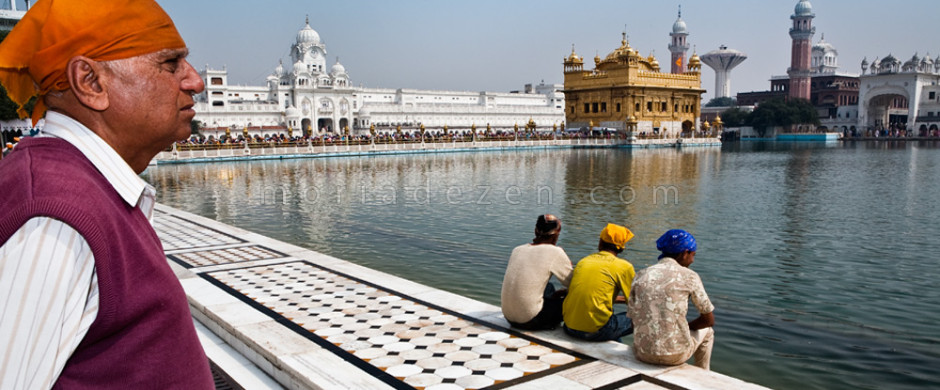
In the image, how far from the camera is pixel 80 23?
1.16m

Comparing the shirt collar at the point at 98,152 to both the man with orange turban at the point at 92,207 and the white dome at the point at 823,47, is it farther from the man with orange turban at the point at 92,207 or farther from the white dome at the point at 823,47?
the white dome at the point at 823,47

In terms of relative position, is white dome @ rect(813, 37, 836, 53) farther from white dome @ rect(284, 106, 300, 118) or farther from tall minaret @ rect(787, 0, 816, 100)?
white dome @ rect(284, 106, 300, 118)

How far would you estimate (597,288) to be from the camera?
4.44 metres

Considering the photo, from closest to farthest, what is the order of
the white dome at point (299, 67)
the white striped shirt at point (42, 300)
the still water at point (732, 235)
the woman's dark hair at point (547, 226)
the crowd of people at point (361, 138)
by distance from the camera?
1. the white striped shirt at point (42, 300)
2. the woman's dark hair at point (547, 226)
3. the still water at point (732, 235)
4. the crowd of people at point (361, 138)
5. the white dome at point (299, 67)

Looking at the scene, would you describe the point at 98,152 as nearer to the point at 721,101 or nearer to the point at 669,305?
the point at 669,305

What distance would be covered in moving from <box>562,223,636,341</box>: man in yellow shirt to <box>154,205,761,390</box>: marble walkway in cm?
12

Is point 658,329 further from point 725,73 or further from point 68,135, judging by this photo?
point 725,73

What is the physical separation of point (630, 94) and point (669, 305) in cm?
5114

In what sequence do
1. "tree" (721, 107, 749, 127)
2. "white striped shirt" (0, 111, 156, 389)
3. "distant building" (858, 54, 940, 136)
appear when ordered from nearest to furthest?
1. "white striped shirt" (0, 111, 156, 389)
2. "distant building" (858, 54, 940, 136)
3. "tree" (721, 107, 749, 127)

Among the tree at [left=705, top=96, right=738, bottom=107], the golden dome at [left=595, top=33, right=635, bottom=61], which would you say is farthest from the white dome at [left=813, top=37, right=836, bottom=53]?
the golden dome at [left=595, top=33, right=635, bottom=61]

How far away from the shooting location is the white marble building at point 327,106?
67500mm

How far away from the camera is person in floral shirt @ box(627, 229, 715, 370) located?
154 inches

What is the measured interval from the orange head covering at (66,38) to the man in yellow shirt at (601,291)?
11.9ft

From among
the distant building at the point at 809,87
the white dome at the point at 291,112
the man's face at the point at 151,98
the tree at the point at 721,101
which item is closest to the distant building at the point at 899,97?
the distant building at the point at 809,87
